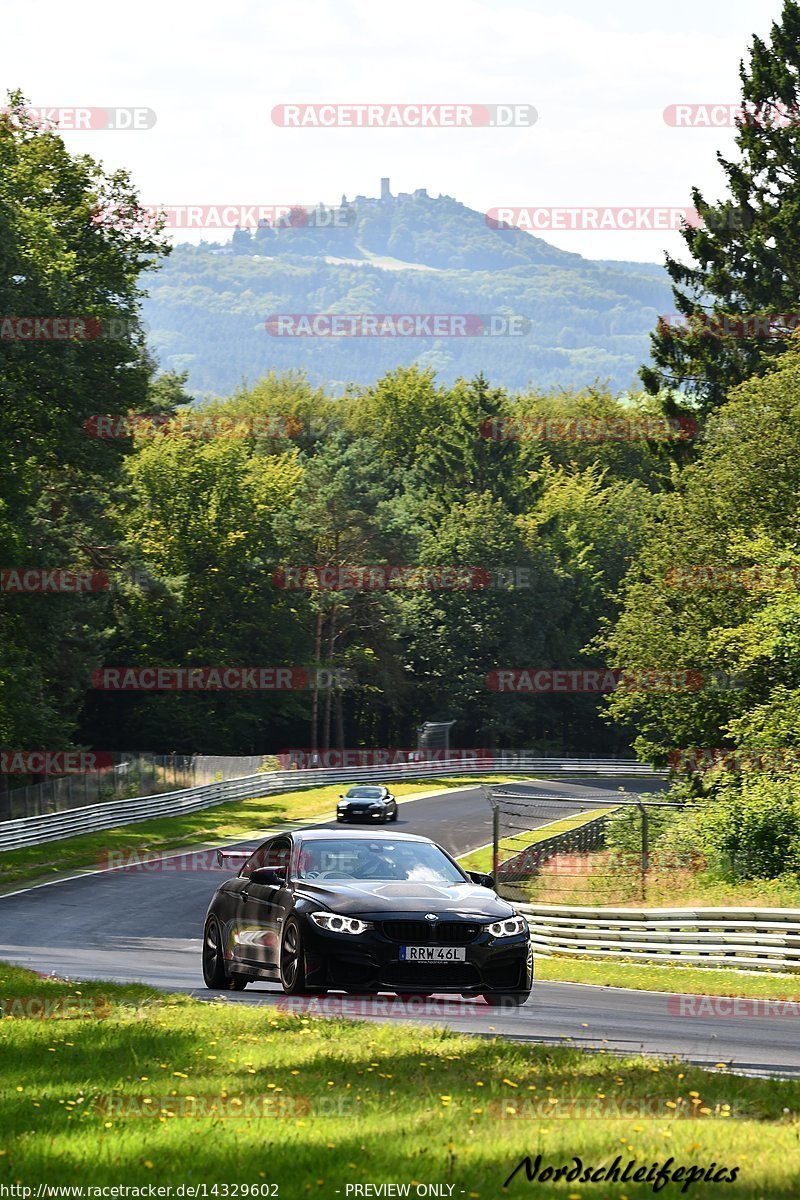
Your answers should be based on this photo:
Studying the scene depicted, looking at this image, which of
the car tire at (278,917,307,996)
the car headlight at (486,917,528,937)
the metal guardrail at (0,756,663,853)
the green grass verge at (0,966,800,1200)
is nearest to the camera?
the green grass verge at (0,966,800,1200)

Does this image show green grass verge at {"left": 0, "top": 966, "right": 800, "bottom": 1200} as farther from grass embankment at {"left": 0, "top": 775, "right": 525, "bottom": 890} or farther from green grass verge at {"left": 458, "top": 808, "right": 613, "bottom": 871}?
green grass verge at {"left": 458, "top": 808, "right": 613, "bottom": 871}

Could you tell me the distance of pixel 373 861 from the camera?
46.5ft

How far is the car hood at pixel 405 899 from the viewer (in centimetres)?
1296

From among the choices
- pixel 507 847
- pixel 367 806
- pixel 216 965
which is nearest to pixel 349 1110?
pixel 216 965

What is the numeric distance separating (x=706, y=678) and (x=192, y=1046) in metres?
33.0

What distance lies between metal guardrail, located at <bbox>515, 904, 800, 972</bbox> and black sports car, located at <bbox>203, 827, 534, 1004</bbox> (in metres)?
8.36

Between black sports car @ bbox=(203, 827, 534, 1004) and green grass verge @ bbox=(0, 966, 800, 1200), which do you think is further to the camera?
black sports car @ bbox=(203, 827, 534, 1004)

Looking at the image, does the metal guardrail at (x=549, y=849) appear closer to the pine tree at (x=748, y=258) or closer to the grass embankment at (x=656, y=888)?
the grass embankment at (x=656, y=888)

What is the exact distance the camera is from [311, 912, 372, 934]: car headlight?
1287 centimetres

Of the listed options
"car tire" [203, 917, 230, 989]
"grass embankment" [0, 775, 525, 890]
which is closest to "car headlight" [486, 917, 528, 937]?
"car tire" [203, 917, 230, 989]

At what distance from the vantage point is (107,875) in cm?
4025

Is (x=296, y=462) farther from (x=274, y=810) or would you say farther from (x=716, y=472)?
(x=716, y=472)

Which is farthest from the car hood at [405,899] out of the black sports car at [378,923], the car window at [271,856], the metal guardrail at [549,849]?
the metal guardrail at [549,849]

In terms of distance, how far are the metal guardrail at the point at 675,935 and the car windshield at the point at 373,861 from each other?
8456mm
